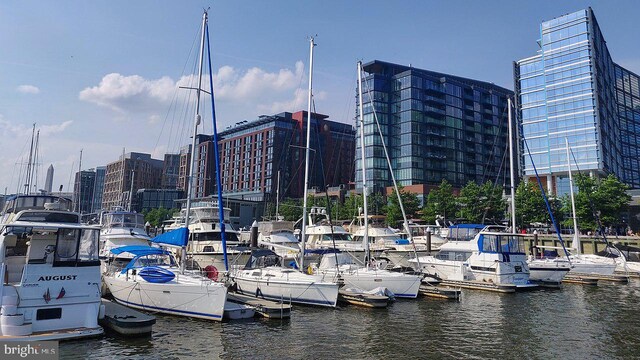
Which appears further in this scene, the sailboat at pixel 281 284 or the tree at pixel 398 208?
the tree at pixel 398 208

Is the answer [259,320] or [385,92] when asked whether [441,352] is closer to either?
[259,320]

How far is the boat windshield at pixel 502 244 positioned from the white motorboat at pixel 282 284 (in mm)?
13292

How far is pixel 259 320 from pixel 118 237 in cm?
1917

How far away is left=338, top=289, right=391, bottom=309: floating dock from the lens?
75.7 feet

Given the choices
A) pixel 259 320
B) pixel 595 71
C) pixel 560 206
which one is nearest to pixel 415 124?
pixel 595 71

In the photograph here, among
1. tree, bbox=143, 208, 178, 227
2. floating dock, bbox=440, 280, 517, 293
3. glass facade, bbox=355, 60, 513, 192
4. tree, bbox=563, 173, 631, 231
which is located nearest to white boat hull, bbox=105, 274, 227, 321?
floating dock, bbox=440, 280, 517, 293

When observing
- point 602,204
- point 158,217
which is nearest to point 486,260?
point 602,204

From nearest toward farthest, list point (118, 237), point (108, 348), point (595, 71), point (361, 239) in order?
point (108, 348), point (118, 237), point (361, 239), point (595, 71)

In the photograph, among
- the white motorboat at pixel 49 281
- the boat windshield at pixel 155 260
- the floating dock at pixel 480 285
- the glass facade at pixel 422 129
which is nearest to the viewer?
the white motorboat at pixel 49 281

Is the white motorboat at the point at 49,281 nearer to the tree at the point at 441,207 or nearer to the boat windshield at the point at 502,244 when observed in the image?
the boat windshield at the point at 502,244

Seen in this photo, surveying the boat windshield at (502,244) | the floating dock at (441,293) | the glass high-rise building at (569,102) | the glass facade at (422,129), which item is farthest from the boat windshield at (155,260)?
the glass high-rise building at (569,102)

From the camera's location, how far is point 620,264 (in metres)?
41.1

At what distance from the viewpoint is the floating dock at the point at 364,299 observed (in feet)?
75.7

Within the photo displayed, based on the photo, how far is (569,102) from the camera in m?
88.8
